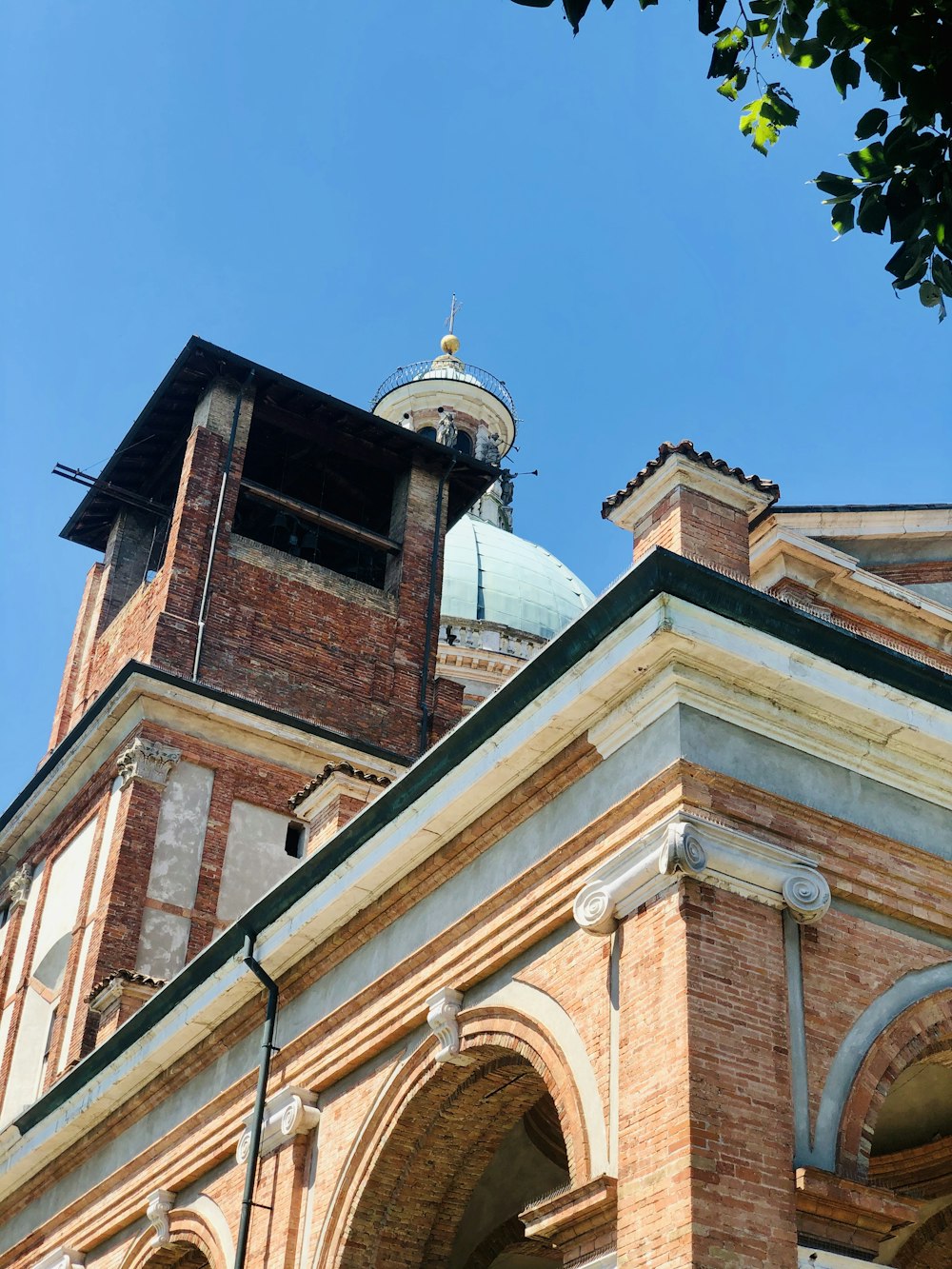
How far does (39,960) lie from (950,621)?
12972 mm

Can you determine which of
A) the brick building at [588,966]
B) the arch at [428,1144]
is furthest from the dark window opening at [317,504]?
the arch at [428,1144]

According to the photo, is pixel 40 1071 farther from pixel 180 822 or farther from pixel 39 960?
pixel 180 822

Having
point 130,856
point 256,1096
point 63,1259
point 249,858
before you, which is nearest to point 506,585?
point 249,858

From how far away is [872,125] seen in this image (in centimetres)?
732

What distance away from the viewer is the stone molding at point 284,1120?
14.2 m

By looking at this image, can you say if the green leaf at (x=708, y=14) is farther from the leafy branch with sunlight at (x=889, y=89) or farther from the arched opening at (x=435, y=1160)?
the arched opening at (x=435, y=1160)

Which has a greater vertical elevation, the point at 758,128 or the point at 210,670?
the point at 210,670

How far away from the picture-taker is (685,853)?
10.8m

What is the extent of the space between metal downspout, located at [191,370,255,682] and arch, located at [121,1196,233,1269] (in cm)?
886

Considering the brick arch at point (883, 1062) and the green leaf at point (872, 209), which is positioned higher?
the green leaf at point (872, 209)

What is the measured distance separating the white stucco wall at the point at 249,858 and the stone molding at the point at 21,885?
4.09 meters

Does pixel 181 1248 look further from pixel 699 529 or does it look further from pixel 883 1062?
pixel 699 529

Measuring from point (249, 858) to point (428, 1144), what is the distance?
9865mm

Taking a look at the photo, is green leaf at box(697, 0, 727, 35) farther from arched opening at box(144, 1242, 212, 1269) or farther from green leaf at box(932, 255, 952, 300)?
arched opening at box(144, 1242, 212, 1269)
